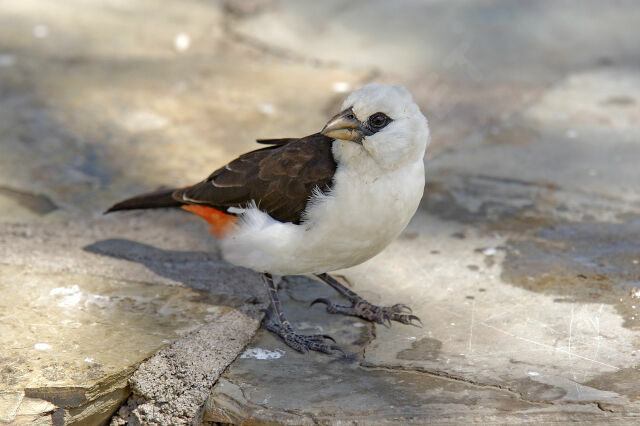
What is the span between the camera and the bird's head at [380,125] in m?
3.10

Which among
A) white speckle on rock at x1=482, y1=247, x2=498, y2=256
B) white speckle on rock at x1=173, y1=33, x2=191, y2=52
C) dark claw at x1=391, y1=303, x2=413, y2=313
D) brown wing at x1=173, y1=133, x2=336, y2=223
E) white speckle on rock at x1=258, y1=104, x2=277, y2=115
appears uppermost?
white speckle on rock at x1=173, y1=33, x2=191, y2=52

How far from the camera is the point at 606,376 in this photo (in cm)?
287

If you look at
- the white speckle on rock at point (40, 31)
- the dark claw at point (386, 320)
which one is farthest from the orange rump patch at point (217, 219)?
the white speckle on rock at point (40, 31)

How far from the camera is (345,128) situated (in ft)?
10.2

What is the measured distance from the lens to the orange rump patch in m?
3.52

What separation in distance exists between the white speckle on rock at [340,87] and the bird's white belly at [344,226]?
245 centimetres

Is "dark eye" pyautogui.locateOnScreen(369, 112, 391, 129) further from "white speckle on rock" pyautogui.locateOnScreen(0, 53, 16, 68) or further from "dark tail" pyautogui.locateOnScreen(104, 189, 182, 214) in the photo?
"white speckle on rock" pyautogui.locateOnScreen(0, 53, 16, 68)

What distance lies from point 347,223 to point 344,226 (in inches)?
0.7

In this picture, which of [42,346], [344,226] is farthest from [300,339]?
[42,346]

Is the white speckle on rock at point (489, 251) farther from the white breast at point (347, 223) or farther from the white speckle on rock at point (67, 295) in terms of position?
the white speckle on rock at point (67, 295)

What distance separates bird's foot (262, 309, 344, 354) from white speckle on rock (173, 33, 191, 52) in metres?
3.39

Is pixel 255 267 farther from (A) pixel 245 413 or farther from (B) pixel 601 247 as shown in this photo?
(B) pixel 601 247

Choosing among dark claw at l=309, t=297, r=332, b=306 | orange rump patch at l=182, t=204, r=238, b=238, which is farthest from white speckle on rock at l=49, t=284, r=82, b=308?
dark claw at l=309, t=297, r=332, b=306

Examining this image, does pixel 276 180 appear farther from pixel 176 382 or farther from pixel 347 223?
pixel 176 382
